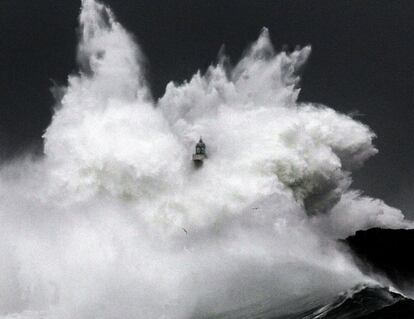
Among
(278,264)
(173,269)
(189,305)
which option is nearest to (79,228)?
(173,269)

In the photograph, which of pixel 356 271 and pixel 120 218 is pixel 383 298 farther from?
pixel 120 218

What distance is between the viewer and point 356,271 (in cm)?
4875

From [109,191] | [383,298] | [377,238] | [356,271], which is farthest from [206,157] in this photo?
[377,238]

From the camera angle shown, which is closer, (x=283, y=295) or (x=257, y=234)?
(x=283, y=295)

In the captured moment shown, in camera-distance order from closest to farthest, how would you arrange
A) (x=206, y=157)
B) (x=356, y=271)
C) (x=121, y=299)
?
1. (x=121, y=299)
2. (x=356, y=271)
3. (x=206, y=157)

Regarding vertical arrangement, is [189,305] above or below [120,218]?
below

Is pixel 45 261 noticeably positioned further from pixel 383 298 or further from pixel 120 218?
pixel 383 298

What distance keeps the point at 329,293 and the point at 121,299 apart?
Answer: 1625cm

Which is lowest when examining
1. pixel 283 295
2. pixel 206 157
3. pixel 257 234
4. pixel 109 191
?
pixel 283 295

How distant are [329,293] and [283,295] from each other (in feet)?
11.9

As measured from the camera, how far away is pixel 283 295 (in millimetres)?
40219

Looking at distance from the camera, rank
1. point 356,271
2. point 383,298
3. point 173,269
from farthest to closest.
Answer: point 356,271 < point 173,269 < point 383,298

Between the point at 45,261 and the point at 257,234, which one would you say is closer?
the point at 45,261

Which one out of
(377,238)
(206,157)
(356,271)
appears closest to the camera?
(356,271)
